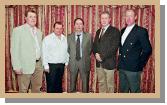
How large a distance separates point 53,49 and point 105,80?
619 millimetres

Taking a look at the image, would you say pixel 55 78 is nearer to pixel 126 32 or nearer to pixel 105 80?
pixel 105 80

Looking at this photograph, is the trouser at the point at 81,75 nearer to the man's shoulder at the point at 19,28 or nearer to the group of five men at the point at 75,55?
the group of five men at the point at 75,55

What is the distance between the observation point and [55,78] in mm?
3889

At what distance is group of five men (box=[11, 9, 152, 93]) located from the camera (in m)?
3.84

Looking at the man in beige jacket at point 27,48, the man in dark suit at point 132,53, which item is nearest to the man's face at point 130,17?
the man in dark suit at point 132,53

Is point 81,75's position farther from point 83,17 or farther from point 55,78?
point 83,17

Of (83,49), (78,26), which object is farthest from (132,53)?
(78,26)

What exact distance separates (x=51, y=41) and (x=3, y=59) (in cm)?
53

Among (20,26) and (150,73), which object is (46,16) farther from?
(150,73)

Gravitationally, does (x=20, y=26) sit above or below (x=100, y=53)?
above

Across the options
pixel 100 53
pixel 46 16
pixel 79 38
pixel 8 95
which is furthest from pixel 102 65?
pixel 8 95

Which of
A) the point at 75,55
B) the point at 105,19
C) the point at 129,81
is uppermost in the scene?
the point at 105,19

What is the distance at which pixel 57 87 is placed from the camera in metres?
3.89

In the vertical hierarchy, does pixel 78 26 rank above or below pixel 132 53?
above
